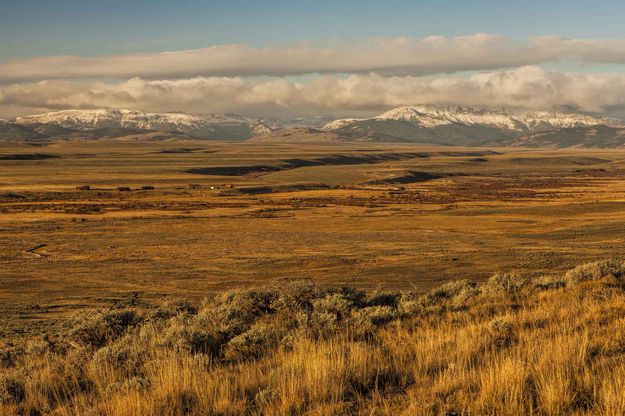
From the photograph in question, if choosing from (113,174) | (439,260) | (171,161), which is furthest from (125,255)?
(171,161)

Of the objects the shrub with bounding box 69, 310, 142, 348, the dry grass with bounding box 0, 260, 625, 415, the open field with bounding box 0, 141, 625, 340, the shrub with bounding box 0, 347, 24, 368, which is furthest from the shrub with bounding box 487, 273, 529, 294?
the shrub with bounding box 0, 347, 24, 368

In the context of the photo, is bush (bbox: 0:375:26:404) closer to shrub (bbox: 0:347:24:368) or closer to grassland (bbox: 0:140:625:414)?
grassland (bbox: 0:140:625:414)

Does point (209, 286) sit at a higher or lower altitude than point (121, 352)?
lower

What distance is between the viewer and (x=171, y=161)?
18950cm

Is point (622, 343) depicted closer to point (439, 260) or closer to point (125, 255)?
point (439, 260)

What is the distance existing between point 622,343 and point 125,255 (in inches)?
1497

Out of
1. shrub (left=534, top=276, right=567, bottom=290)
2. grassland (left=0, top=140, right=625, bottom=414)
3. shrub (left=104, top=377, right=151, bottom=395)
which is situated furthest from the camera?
shrub (left=534, top=276, right=567, bottom=290)

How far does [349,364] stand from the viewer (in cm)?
830

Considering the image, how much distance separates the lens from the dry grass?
22.6 ft

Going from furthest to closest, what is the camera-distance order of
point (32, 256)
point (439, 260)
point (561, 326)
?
point (32, 256)
point (439, 260)
point (561, 326)

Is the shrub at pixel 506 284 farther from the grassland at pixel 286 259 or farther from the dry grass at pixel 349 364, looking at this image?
the dry grass at pixel 349 364

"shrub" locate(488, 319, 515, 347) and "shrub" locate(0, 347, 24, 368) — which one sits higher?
"shrub" locate(488, 319, 515, 347)

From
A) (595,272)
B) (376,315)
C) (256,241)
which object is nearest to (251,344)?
(376,315)

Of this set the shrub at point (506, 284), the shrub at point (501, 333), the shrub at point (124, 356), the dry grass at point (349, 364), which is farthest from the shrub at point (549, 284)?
the shrub at point (124, 356)
